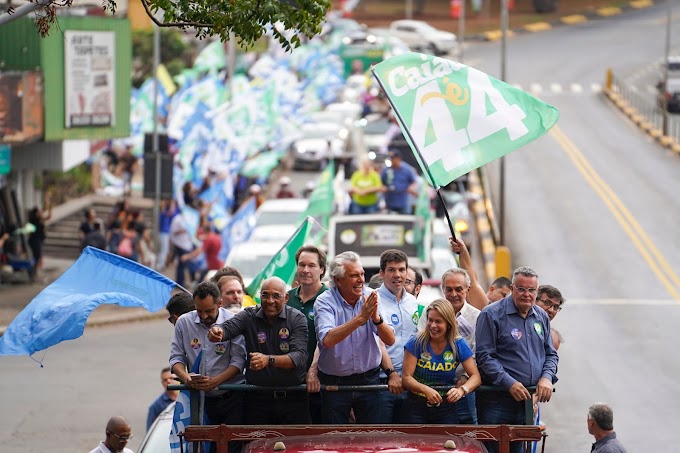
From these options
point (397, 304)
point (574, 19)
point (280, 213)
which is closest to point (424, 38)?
point (574, 19)

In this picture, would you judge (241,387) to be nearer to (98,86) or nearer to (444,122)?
(444,122)

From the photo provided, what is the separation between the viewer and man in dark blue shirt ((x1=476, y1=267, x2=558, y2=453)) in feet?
31.5

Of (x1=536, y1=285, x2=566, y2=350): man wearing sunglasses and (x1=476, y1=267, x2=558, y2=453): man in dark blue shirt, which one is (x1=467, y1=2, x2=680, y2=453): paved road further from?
(x1=476, y1=267, x2=558, y2=453): man in dark blue shirt

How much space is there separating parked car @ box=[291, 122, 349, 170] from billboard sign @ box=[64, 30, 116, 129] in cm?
1735

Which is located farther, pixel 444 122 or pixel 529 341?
pixel 444 122

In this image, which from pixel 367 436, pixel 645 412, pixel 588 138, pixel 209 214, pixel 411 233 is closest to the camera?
pixel 367 436

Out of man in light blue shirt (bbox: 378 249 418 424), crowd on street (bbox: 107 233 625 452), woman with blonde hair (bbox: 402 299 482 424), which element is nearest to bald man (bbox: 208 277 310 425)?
crowd on street (bbox: 107 233 625 452)

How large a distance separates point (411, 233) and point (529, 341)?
12.3 m

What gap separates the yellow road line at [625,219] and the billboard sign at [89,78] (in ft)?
41.2

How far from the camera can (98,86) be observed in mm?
30797

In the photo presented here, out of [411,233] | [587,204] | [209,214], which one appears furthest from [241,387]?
[587,204]

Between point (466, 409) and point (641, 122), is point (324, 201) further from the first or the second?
point (641, 122)

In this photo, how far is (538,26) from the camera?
288 feet

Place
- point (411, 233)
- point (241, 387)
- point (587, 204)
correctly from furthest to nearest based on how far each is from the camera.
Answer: point (587, 204) → point (411, 233) → point (241, 387)
